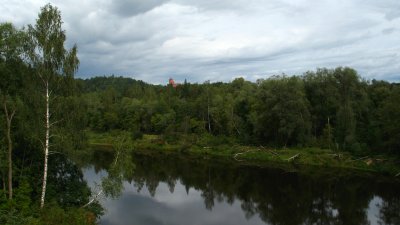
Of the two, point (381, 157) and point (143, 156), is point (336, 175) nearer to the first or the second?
point (381, 157)

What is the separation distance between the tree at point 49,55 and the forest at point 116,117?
0.06 meters

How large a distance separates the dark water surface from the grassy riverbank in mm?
4206

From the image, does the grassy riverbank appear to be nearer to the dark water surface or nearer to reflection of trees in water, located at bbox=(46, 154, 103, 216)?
the dark water surface

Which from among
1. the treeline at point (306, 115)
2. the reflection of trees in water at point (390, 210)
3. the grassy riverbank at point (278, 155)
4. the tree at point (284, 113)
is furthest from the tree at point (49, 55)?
the tree at point (284, 113)

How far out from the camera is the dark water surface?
30562mm

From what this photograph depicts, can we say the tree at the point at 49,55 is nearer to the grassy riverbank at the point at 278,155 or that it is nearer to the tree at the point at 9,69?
the tree at the point at 9,69

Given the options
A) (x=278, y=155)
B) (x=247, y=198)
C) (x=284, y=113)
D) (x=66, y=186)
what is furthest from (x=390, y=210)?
(x=284, y=113)

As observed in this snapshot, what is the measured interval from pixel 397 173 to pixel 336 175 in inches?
271

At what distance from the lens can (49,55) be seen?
2259cm

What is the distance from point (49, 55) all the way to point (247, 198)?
23.7 m

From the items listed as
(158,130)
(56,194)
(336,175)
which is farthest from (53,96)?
(158,130)

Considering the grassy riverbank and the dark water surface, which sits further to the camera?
the grassy riverbank

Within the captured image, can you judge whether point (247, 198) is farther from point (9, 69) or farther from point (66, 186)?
point (9, 69)

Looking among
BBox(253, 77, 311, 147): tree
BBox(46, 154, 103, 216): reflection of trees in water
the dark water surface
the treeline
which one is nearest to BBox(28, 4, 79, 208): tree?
BBox(46, 154, 103, 216): reflection of trees in water
